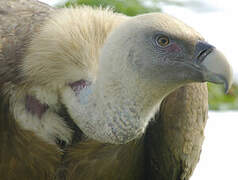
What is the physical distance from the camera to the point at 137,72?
13.6 ft

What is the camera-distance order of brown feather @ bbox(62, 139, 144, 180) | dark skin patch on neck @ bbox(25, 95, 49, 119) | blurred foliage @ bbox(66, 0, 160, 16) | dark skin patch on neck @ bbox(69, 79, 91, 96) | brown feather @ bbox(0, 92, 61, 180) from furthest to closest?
1. blurred foliage @ bbox(66, 0, 160, 16)
2. brown feather @ bbox(62, 139, 144, 180)
3. brown feather @ bbox(0, 92, 61, 180)
4. dark skin patch on neck @ bbox(25, 95, 49, 119)
5. dark skin patch on neck @ bbox(69, 79, 91, 96)

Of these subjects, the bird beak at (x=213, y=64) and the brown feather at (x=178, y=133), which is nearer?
the bird beak at (x=213, y=64)

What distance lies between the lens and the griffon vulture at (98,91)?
4168 mm

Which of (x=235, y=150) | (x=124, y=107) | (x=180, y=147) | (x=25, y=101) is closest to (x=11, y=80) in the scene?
(x=25, y=101)

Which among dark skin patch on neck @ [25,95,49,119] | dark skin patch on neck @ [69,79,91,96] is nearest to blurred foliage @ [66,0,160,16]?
dark skin patch on neck @ [25,95,49,119]

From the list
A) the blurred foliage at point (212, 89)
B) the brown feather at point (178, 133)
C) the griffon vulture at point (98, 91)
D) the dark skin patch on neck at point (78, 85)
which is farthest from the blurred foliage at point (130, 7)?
the dark skin patch on neck at point (78, 85)

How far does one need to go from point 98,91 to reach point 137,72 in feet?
1.25

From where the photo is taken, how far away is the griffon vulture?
417 cm

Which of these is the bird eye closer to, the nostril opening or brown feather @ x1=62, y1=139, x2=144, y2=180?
the nostril opening

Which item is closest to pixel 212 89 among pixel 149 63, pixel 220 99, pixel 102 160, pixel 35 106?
pixel 220 99

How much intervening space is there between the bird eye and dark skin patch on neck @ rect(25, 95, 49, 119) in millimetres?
1123

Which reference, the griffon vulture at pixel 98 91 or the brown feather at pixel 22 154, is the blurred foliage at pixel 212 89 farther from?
the brown feather at pixel 22 154

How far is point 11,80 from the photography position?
4.73 metres

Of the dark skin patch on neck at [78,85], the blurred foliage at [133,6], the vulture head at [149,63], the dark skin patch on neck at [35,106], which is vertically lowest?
the blurred foliage at [133,6]
